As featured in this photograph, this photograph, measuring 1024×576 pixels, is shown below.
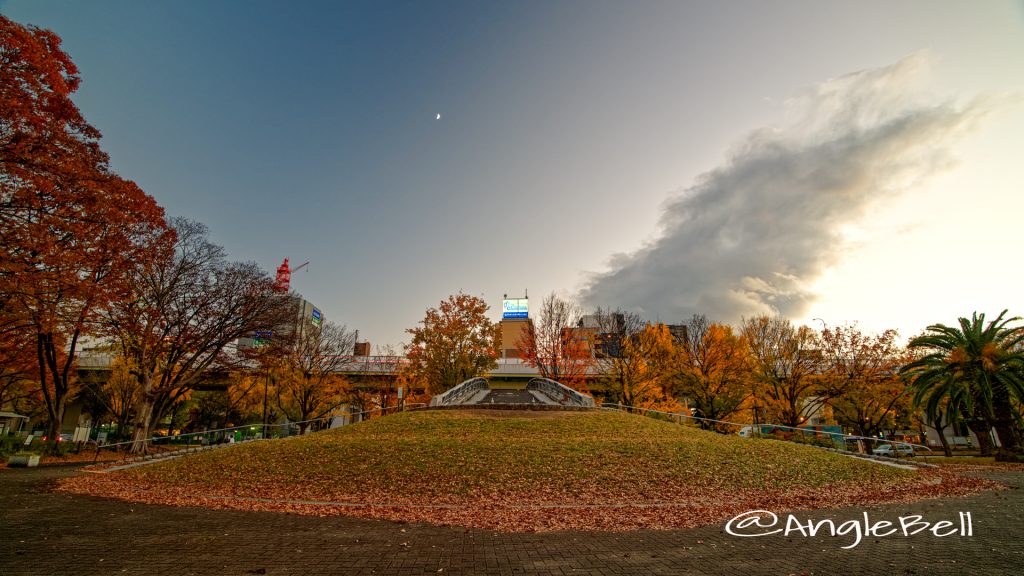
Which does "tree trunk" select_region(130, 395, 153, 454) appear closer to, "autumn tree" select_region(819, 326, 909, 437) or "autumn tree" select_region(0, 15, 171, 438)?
"autumn tree" select_region(0, 15, 171, 438)

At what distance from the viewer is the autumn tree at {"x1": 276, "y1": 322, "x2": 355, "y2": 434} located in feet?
123

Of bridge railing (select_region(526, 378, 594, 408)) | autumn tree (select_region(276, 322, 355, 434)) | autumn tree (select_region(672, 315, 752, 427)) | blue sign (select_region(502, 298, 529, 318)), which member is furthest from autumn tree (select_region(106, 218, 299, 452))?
blue sign (select_region(502, 298, 529, 318))

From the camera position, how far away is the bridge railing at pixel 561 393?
2936 cm

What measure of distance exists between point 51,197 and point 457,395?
930 inches

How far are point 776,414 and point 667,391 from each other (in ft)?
38.3

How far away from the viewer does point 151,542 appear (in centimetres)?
752

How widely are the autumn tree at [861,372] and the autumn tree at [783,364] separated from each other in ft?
3.99

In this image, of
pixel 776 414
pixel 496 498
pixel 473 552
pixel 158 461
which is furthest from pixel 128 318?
pixel 776 414

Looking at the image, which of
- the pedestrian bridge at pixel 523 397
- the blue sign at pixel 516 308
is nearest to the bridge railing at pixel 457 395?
the pedestrian bridge at pixel 523 397

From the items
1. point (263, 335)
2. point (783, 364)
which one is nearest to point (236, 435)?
point (263, 335)

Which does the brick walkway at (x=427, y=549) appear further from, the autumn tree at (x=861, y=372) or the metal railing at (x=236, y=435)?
the autumn tree at (x=861, y=372)

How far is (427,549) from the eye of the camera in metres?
7.19

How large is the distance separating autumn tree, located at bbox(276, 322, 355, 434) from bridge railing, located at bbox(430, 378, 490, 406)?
13.8 meters

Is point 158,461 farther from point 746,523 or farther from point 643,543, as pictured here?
point 746,523
